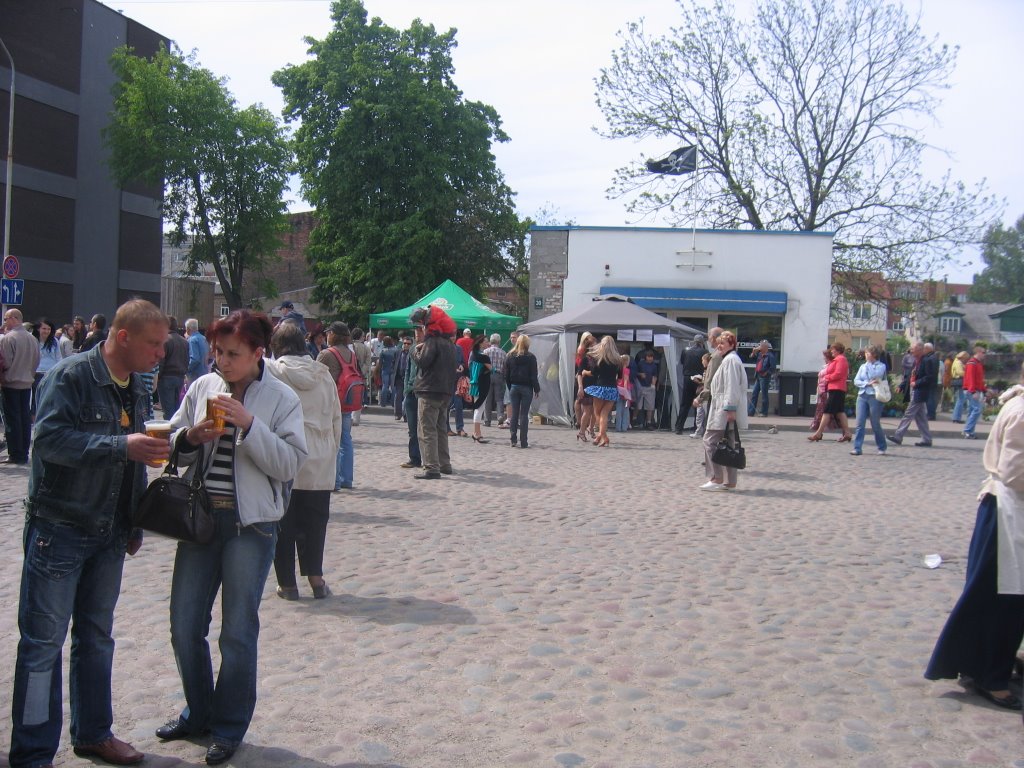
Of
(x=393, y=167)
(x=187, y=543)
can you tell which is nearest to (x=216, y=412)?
(x=187, y=543)

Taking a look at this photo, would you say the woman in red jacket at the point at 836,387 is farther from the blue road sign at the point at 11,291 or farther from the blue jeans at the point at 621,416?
the blue road sign at the point at 11,291

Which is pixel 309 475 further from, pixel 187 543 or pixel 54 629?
pixel 54 629

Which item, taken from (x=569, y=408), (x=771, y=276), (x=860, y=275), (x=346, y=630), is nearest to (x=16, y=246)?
(x=569, y=408)

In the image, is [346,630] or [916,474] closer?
[346,630]

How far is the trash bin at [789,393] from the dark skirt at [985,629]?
66.1ft

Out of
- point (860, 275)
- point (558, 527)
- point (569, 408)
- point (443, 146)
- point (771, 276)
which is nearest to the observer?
point (558, 527)

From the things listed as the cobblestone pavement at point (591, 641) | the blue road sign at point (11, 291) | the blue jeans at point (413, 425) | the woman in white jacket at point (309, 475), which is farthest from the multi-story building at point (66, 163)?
the woman in white jacket at point (309, 475)

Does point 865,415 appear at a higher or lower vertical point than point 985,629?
higher

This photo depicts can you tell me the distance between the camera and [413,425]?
12312 mm

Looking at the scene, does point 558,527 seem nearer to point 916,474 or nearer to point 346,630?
point 346,630

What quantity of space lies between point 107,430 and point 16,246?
35.2m

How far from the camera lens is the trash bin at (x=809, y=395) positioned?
79.6 feet

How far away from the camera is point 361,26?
127ft

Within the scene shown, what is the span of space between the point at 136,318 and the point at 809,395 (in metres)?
22.6
